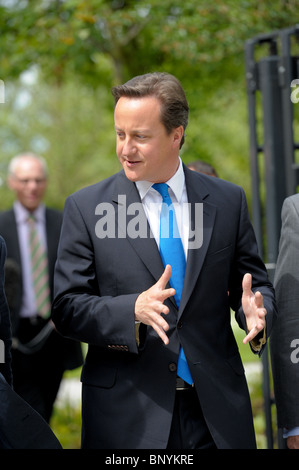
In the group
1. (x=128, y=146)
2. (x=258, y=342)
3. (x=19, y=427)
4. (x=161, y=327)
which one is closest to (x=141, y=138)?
(x=128, y=146)

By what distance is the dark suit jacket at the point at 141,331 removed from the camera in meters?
2.81

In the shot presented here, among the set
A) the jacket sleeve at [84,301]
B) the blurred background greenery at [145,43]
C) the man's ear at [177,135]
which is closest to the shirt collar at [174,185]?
the man's ear at [177,135]

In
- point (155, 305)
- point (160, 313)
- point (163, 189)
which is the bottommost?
point (160, 313)

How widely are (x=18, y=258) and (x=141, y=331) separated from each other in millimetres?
3389

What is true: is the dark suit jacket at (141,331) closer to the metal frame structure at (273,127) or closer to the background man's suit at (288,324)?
the background man's suit at (288,324)

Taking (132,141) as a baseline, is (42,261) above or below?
below

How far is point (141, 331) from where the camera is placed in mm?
2830

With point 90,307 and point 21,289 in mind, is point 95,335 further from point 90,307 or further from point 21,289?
point 21,289

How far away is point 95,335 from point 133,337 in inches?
6.4

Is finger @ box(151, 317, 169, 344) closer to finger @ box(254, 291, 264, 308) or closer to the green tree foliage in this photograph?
finger @ box(254, 291, 264, 308)

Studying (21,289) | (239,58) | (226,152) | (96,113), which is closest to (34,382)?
(21,289)

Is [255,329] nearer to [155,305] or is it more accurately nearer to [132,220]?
[155,305]

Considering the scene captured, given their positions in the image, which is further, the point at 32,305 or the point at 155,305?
the point at 32,305
